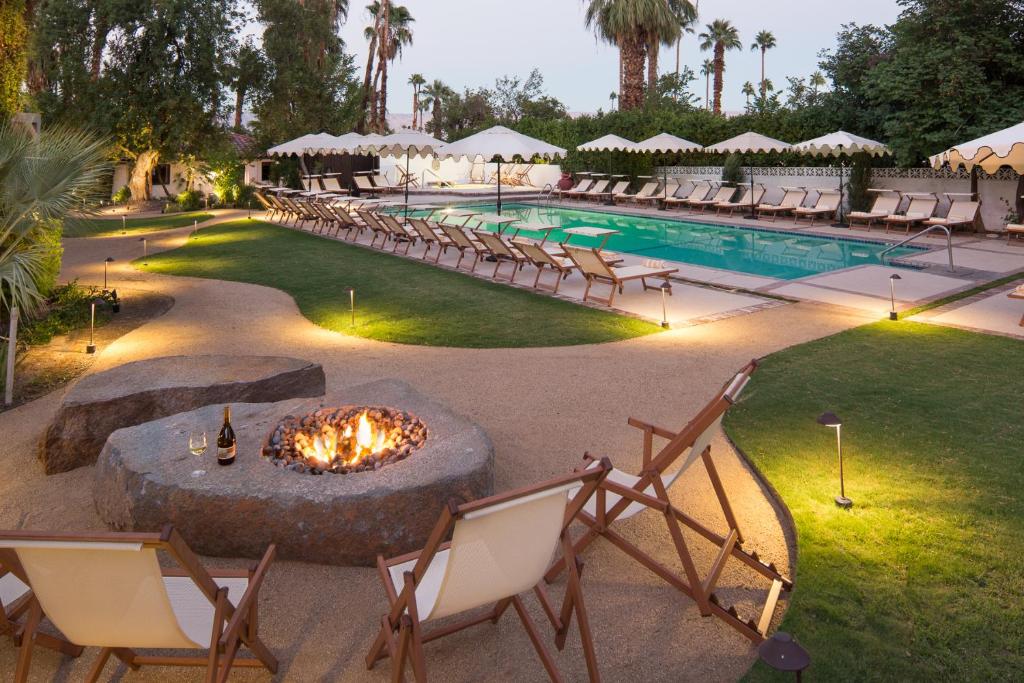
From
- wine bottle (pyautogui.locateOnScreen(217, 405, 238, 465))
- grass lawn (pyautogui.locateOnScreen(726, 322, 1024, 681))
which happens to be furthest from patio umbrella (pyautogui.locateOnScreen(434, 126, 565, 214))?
wine bottle (pyautogui.locateOnScreen(217, 405, 238, 465))

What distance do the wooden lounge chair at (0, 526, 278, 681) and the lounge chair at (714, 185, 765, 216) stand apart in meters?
20.9

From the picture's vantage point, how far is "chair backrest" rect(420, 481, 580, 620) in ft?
8.08

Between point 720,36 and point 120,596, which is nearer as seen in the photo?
point 120,596

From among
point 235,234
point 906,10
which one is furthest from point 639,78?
point 235,234

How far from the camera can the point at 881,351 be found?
309 inches

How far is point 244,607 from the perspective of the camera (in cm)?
270

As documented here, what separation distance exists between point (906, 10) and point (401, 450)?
65.8ft

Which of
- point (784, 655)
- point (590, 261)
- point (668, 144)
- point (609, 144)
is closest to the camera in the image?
point (784, 655)

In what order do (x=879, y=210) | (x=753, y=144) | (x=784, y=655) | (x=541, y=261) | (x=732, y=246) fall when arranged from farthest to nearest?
(x=753, y=144), (x=879, y=210), (x=732, y=246), (x=541, y=261), (x=784, y=655)

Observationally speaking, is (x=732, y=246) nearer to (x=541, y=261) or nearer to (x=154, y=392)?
(x=541, y=261)

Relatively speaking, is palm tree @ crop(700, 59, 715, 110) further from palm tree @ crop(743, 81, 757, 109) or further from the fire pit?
the fire pit

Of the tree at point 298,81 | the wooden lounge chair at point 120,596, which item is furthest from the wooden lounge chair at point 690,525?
the tree at point 298,81

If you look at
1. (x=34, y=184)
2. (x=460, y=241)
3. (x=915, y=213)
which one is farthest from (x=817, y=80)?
(x=34, y=184)

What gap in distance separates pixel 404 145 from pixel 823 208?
11.6 metres
